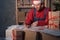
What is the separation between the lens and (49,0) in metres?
4.49

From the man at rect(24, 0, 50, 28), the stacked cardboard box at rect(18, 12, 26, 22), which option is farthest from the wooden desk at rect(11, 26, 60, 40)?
the stacked cardboard box at rect(18, 12, 26, 22)

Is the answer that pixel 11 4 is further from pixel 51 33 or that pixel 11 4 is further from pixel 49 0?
pixel 51 33

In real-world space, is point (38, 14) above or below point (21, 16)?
above

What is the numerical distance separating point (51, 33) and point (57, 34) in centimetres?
6

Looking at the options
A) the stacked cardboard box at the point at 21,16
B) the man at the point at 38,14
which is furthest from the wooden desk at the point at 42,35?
the stacked cardboard box at the point at 21,16

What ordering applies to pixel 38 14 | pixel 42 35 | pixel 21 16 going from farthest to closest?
pixel 21 16 < pixel 38 14 < pixel 42 35

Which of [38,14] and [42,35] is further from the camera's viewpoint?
[38,14]

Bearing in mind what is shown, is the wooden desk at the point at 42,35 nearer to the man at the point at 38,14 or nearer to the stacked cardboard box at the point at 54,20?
the stacked cardboard box at the point at 54,20

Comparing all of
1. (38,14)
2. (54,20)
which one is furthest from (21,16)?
(54,20)

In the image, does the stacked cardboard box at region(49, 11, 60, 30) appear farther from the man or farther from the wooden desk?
the man

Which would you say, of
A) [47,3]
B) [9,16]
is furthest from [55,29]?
[9,16]

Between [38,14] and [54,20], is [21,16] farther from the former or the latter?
[54,20]

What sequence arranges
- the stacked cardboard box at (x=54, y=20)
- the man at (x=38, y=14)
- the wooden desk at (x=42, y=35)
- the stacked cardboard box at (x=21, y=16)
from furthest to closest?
the stacked cardboard box at (x=21, y=16)
the man at (x=38, y=14)
the stacked cardboard box at (x=54, y=20)
the wooden desk at (x=42, y=35)

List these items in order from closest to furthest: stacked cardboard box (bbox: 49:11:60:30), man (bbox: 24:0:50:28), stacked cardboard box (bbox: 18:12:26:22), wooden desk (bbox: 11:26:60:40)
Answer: wooden desk (bbox: 11:26:60:40), stacked cardboard box (bbox: 49:11:60:30), man (bbox: 24:0:50:28), stacked cardboard box (bbox: 18:12:26:22)
